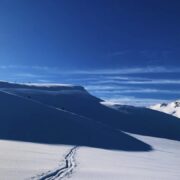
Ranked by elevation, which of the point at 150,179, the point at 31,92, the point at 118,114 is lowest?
the point at 150,179

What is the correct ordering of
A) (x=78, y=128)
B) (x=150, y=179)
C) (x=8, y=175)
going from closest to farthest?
1. (x=8, y=175)
2. (x=150, y=179)
3. (x=78, y=128)

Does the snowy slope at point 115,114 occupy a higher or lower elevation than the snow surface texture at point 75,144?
higher

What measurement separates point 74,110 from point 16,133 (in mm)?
69993

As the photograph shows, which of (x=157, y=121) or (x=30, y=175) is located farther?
(x=157, y=121)

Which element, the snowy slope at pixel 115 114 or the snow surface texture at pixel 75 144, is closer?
the snow surface texture at pixel 75 144

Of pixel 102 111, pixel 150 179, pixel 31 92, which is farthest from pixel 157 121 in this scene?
pixel 150 179

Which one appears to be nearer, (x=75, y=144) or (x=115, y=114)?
(x=75, y=144)

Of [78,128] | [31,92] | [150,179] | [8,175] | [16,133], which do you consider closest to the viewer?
[8,175]

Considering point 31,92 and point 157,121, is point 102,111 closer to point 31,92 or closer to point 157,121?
point 157,121

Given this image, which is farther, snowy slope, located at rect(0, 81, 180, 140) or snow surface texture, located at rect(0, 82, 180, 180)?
snowy slope, located at rect(0, 81, 180, 140)

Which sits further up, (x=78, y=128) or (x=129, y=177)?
(x=78, y=128)

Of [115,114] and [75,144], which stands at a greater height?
[115,114]

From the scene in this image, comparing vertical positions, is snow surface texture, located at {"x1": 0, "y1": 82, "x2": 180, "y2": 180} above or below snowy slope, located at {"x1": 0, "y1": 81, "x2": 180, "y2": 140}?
below

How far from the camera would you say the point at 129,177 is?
2150cm
